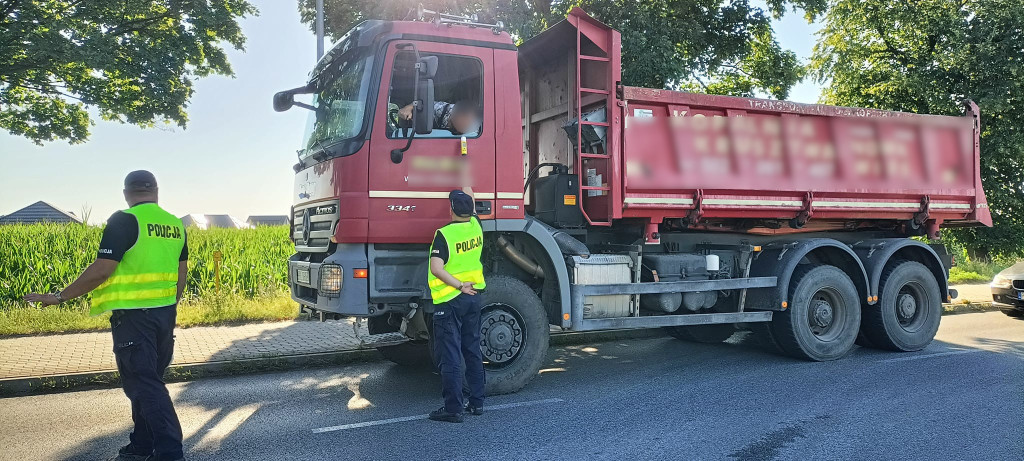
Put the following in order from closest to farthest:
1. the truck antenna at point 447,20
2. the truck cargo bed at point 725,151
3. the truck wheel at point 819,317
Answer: the truck antenna at point 447,20
the truck cargo bed at point 725,151
the truck wheel at point 819,317

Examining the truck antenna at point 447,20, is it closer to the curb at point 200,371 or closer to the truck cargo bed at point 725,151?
the truck cargo bed at point 725,151

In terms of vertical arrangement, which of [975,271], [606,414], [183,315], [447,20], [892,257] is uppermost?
[447,20]

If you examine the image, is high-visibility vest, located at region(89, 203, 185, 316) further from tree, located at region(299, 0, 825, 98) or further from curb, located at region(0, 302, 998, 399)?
tree, located at region(299, 0, 825, 98)

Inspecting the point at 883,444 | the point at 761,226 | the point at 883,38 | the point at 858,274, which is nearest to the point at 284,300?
the point at 761,226

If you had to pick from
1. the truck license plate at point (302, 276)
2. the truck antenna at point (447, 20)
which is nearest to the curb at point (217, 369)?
the truck license plate at point (302, 276)

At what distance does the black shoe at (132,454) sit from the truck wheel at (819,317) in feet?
19.9

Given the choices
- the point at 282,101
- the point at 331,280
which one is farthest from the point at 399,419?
the point at 282,101

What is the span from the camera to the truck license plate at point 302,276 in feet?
20.3

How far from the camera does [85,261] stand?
1252cm

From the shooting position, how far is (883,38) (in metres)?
19.6

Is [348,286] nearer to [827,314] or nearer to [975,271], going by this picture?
[827,314]

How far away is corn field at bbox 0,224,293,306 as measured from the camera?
38.8 ft

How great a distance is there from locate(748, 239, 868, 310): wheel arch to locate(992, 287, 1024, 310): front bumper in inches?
211

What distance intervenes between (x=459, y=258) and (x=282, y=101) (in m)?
2.63
